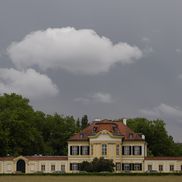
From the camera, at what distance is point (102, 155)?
88750 millimetres

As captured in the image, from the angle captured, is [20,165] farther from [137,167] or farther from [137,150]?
[137,150]

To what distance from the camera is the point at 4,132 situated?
91.6 m

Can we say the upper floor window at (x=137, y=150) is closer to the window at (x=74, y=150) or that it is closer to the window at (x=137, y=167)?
the window at (x=137, y=167)

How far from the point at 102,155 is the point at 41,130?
28138 mm

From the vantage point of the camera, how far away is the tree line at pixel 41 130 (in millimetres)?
93875

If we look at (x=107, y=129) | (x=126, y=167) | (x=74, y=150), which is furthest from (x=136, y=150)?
(x=74, y=150)

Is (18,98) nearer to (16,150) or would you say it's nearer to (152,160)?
(16,150)

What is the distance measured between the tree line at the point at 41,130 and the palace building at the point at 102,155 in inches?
268

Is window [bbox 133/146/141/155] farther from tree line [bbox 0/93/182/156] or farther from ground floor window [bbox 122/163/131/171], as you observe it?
tree line [bbox 0/93/182/156]

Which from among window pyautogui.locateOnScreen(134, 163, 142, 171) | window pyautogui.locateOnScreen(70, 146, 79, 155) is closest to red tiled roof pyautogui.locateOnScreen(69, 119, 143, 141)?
window pyautogui.locateOnScreen(70, 146, 79, 155)

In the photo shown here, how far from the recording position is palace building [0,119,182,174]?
86.7 meters

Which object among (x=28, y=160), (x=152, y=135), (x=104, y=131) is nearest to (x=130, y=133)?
(x=104, y=131)

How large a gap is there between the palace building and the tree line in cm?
680

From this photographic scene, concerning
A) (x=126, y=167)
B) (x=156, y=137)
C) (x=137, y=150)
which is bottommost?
(x=126, y=167)
